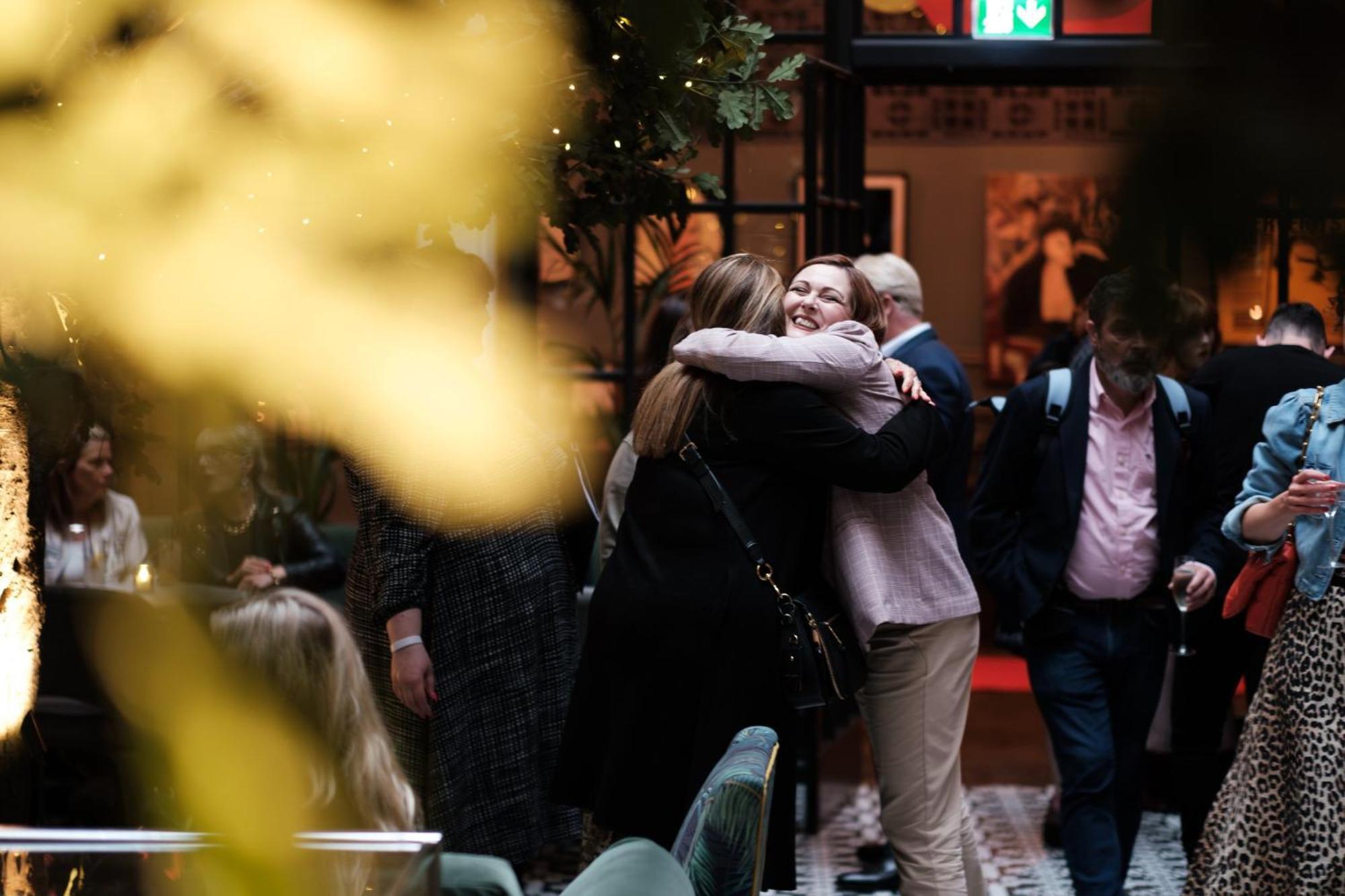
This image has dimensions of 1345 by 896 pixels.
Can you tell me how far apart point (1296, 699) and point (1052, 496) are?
2.26ft

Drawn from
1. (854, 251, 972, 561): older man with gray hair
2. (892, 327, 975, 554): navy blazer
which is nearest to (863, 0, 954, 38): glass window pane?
(854, 251, 972, 561): older man with gray hair

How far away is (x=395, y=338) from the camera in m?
2.69

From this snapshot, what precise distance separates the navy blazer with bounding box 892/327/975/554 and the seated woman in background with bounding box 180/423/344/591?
1711mm

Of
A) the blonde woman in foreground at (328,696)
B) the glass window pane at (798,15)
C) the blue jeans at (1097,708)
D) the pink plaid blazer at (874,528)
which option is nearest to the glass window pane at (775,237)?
the glass window pane at (798,15)

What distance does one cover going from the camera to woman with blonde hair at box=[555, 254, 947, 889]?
2805 mm

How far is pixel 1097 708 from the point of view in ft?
12.4

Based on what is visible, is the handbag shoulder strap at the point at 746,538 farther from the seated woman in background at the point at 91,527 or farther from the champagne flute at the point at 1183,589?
the seated woman in background at the point at 91,527

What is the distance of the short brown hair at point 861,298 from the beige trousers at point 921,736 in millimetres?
Result: 592

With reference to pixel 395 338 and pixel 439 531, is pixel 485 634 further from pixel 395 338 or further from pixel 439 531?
pixel 395 338

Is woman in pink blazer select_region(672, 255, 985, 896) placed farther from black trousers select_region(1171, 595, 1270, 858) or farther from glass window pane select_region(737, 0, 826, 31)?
glass window pane select_region(737, 0, 826, 31)

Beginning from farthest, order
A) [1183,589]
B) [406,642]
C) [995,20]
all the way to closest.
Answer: [995,20] → [1183,589] → [406,642]

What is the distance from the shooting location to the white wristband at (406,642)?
10.8 ft

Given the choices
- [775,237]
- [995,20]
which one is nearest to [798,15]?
[995,20]

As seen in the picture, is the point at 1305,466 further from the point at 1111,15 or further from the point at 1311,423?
the point at 1111,15
